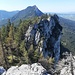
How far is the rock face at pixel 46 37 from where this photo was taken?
117 meters

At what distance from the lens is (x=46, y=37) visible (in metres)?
129

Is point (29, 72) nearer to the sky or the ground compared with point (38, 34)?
nearer to the sky

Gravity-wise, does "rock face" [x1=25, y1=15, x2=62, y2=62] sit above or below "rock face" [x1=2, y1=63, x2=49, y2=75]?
below

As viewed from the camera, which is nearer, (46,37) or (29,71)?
(29,71)

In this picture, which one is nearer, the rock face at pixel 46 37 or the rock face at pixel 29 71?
the rock face at pixel 29 71

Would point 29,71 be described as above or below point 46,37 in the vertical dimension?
above

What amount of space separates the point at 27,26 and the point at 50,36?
2034 centimetres

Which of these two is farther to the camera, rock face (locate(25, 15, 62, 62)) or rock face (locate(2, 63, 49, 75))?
rock face (locate(25, 15, 62, 62))

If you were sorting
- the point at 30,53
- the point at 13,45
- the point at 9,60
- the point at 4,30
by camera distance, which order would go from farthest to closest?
the point at 4,30
the point at 13,45
the point at 30,53
the point at 9,60

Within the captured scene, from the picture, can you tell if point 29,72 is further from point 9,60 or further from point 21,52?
point 21,52

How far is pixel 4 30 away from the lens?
106m

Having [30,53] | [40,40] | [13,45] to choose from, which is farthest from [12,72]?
[40,40]

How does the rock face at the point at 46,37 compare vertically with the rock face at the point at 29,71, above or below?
below

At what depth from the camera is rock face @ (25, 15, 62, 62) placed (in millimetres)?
116662
